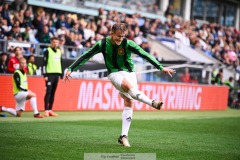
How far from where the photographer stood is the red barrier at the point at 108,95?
19.2 metres

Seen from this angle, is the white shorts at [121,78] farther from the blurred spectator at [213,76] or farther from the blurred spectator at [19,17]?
the blurred spectator at [213,76]

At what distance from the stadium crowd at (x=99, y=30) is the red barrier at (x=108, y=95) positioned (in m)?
2.25

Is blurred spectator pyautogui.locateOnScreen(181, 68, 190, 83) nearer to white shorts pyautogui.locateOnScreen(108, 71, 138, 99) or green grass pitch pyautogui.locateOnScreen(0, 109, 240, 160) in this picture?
green grass pitch pyautogui.locateOnScreen(0, 109, 240, 160)

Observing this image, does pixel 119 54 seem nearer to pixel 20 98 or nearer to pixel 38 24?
pixel 20 98

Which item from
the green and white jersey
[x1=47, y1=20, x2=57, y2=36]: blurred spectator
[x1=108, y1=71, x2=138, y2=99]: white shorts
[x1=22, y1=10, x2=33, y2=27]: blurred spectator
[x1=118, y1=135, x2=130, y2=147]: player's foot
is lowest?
[x1=118, y1=135, x2=130, y2=147]: player's foot

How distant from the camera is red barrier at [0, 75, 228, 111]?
63.2 ft

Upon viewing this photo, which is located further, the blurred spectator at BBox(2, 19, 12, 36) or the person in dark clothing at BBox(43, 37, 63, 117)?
the blurred spectator at BBox(2, 19, 12, 36)

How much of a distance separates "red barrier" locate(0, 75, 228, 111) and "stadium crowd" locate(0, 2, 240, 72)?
2.25 meters

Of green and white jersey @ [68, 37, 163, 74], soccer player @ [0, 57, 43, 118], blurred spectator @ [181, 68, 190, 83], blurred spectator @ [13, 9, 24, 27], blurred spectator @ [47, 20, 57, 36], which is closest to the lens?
green and white jersey @ [68, 37, 163, 74]

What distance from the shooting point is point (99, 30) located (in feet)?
86.4

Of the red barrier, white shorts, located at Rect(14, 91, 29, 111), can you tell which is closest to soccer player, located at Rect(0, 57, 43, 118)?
white shorts, located at Rect(14, 91, 29, 111)

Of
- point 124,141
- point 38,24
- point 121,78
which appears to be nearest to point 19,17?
point 38,24

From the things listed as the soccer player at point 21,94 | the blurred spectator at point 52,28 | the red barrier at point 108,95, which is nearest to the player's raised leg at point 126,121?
the soccer player at point 21,94

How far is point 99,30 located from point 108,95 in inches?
209
